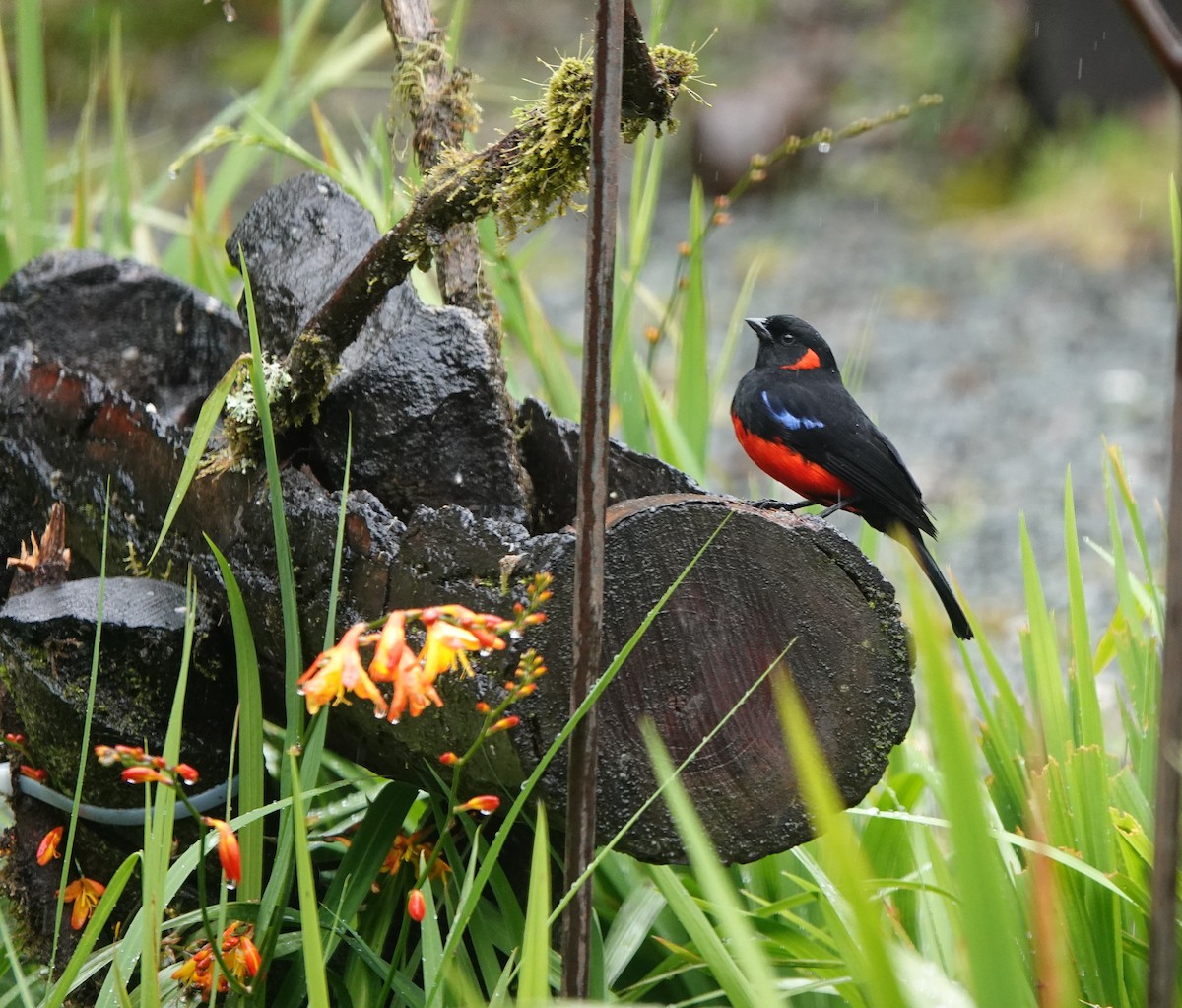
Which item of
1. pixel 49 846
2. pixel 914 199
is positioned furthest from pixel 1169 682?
pixel 914 199

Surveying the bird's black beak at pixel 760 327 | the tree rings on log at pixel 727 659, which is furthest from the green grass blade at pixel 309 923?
the bird's black beak at pixel 760 327

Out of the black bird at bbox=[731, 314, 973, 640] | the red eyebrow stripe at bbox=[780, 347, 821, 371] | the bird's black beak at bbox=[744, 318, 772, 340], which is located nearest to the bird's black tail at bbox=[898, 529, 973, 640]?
the black bird at bbox=[731, 314, 973, 640]

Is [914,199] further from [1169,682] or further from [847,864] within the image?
[847,864]

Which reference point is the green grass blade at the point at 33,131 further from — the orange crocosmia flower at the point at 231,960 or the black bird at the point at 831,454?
the orange crocosmia flower at the point at 231,960

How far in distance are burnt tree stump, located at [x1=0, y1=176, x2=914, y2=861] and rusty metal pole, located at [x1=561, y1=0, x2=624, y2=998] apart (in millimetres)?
106

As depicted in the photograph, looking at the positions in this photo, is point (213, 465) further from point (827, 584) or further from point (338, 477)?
point (827, 584)

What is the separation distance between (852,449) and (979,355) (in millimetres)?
4611

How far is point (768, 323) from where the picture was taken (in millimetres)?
1948

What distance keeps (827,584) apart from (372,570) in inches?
15.8

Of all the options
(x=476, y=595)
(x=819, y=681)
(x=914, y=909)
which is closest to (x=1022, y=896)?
(x=914, y=909)

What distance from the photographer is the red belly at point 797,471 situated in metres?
1.59

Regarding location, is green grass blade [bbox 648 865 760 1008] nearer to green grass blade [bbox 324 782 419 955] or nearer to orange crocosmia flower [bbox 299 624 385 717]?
green grass blade [bbox 324 782 419 955]

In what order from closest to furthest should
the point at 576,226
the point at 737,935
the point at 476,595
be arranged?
the point at 737,935 < the point at 476,595 < the point at 576,226

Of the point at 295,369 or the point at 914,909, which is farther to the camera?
the point at 914,909
